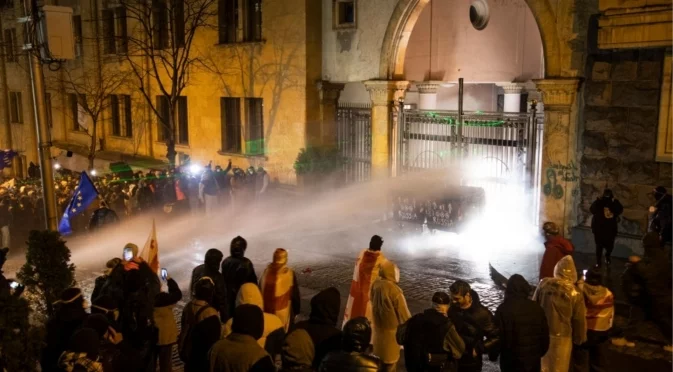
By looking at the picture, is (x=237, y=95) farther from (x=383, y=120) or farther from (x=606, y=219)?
(x=606, y=219)

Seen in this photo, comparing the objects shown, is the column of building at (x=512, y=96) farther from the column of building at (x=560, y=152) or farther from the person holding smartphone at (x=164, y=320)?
the person holding smartphone at (x=164, y=320)

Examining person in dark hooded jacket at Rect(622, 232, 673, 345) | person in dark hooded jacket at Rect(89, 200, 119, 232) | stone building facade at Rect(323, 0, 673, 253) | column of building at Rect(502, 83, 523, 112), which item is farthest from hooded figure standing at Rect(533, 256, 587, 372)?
column of building at Rect(502, 83, 523, 112)

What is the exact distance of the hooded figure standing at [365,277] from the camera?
786 centimetres

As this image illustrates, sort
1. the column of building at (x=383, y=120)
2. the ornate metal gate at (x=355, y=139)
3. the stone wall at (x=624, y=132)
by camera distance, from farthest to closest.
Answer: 1. the ornate metal gate at (x=355, y=139)
2. the column of building at (x=383, y=120)
3. the stone wall at (x=624, y=132)

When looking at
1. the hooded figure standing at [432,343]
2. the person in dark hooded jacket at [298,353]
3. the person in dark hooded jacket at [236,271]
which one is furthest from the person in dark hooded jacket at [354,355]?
the person in dark hooded jacket at [236,271]

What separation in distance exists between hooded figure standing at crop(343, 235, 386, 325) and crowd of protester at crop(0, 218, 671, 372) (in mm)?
13

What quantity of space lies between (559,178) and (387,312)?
26.3ft

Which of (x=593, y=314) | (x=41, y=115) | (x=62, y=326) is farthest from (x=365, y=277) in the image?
(x=41, y=115)

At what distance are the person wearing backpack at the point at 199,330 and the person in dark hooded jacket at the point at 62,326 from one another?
895 mm

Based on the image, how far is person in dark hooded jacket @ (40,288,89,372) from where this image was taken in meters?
5.43

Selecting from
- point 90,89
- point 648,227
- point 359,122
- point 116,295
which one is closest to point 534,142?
point 648,227

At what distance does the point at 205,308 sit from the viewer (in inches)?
230

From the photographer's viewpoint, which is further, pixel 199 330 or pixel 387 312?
pixel 387 312

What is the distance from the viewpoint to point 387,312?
22.0 ft
